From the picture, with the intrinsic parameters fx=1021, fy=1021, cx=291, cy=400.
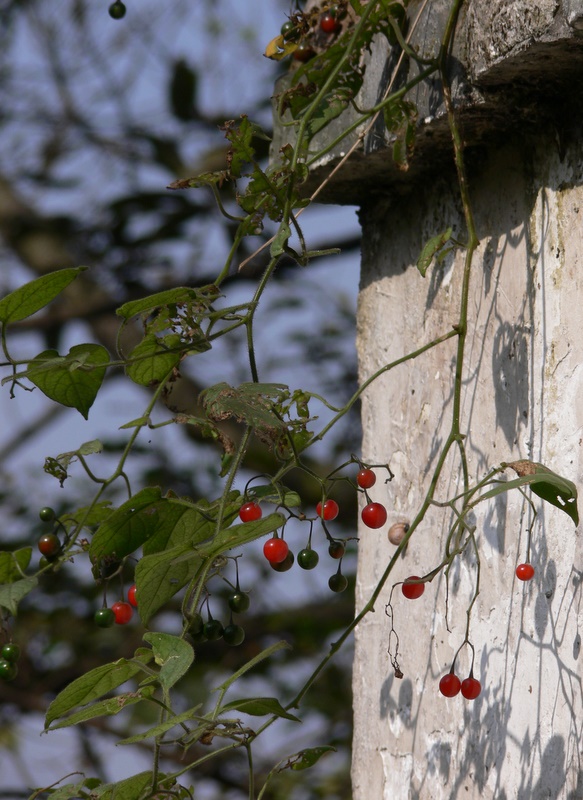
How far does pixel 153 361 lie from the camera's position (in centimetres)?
105

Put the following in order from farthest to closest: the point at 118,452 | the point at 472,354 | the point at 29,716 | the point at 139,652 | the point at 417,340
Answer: the point at 118,452, the point at 29,716, the point at 417,340, the point at 472,354, the point at 139,652

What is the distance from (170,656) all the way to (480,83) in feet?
1.97

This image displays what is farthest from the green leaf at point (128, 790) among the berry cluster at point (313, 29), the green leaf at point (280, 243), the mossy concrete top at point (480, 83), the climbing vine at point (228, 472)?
the berry cluster at point (313, 29)

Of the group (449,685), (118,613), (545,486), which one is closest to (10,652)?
(118,613)

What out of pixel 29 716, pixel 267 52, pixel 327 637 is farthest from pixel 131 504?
pixel 327 637

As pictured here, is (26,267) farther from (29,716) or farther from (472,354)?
(472,354)

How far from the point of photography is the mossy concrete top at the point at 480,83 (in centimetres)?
89

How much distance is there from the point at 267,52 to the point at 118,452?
2.09 meters

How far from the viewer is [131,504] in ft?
3.29

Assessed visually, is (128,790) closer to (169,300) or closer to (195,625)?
(195,625)

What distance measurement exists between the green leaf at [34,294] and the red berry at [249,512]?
0.27 meters

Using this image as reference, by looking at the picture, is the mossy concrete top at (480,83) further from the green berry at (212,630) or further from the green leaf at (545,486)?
the green berry at (212,630)

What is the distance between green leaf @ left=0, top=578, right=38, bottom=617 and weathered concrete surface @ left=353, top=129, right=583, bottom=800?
0.41 meters

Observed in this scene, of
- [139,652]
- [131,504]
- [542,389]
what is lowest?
[139,652]
